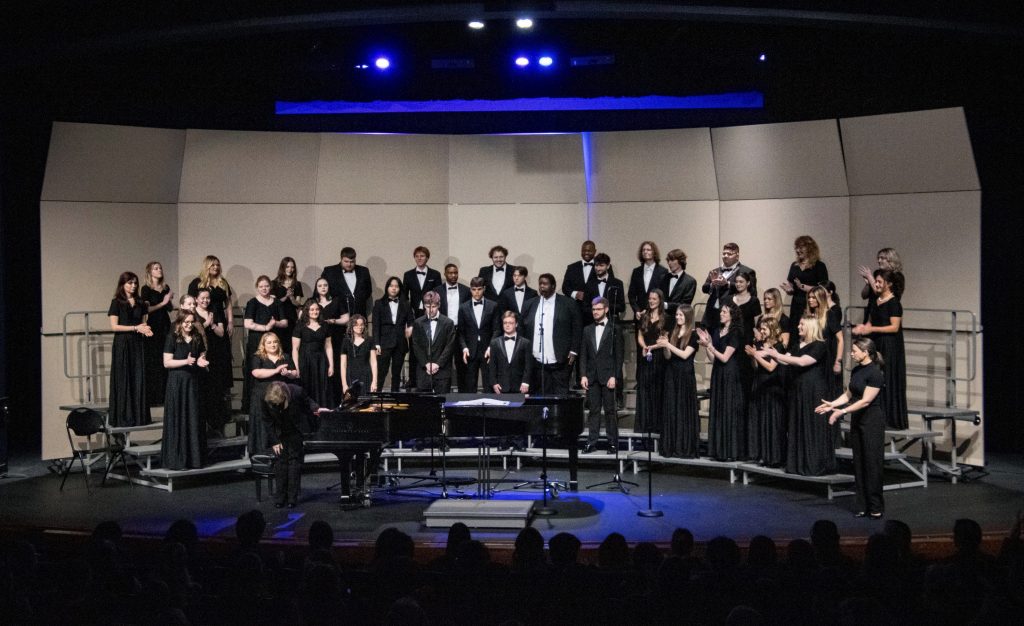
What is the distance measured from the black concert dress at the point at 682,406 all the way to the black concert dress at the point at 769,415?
1.85ft

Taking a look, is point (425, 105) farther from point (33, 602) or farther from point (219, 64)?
point (33, 602)

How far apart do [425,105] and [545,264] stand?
2.30 meters

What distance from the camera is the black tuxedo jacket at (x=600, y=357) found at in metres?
9.84

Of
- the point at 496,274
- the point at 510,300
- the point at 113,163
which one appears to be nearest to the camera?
the point at 510,300

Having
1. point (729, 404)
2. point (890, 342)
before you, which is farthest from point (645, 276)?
point (890, 342)

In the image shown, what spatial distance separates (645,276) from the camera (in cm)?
1092

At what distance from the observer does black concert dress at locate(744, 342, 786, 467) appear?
905cm

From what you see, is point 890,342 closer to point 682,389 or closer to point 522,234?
point 682,389

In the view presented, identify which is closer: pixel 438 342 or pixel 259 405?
pixel 259 405

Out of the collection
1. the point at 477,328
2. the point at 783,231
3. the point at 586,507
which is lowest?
the point at 586,507

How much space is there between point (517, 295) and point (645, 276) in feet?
4.44

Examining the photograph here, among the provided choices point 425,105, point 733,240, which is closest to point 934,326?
point 733,240

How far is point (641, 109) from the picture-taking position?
12.0 m

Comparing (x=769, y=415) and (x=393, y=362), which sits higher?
(x=393, y=362)
